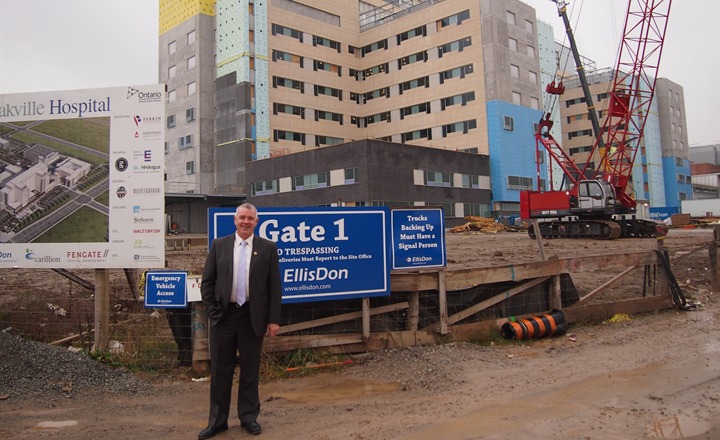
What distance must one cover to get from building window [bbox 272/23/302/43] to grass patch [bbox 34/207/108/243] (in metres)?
50.2

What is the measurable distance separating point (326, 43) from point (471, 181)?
79.1 feet

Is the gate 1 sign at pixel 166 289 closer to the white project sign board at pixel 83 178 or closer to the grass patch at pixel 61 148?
the white project sign board at pixel 83 178

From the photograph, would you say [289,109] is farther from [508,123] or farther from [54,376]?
[54,376]

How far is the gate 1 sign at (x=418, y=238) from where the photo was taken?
642 cm

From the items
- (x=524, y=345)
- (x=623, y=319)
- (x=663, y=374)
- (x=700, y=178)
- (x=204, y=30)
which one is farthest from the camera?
(x=700, y=178)

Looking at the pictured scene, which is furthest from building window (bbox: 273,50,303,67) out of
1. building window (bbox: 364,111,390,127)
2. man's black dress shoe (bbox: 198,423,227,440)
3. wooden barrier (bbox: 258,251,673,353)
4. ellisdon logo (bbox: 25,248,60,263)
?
man's black dress shoe (bbox: 198,423,227,440)

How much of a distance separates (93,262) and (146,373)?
1.54 metres

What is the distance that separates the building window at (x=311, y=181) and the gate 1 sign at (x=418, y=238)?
129ft

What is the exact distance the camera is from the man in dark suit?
415cm

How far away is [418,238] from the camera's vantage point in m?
6.55

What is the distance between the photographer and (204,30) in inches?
2083

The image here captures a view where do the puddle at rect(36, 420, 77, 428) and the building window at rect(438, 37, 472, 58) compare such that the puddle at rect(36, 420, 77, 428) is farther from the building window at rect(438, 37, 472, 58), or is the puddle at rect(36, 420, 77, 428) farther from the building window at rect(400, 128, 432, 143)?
the building window at rect(438, 37, 472, 58)

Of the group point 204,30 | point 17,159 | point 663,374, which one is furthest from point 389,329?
point 204,30

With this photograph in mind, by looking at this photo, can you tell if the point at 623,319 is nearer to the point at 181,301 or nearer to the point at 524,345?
the point at 524,345
